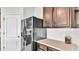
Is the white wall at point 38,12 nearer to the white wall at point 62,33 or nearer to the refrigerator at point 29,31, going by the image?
the refrigerator at point 29,31

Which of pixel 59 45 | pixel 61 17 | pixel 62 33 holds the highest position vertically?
pixel 61 17

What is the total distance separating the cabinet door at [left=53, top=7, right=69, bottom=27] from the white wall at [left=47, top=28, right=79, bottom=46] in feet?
0.22

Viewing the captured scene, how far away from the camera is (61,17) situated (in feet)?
6.79

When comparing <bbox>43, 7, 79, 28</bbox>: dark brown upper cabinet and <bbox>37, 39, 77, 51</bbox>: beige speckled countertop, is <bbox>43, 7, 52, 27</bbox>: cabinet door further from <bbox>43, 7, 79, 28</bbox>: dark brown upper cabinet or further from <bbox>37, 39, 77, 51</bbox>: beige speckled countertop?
<bbox>37, 39, 77, 51</bbox>: beige speckled countertop

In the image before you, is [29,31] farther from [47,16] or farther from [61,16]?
[61,16]

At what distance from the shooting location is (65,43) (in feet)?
6.64

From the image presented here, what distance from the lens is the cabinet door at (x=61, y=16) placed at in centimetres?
204

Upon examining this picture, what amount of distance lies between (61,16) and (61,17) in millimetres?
13

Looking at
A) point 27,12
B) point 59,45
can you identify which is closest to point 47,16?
point 27,12

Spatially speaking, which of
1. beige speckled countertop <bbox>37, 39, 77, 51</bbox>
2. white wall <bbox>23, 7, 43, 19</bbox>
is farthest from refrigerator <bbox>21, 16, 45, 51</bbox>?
beige speckled countertop <bbox>37, 39, 77, 51</bbox>

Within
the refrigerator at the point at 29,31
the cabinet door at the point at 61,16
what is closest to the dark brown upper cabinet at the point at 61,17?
the cabinet door at the point at 61,16

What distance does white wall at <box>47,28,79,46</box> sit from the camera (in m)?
2.02
